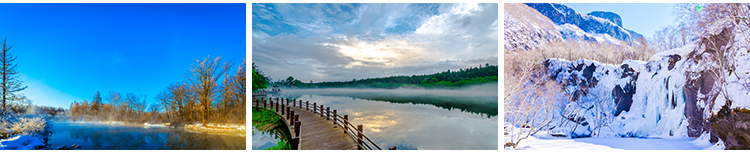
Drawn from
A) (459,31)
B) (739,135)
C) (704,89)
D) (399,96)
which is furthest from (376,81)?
(739,135)

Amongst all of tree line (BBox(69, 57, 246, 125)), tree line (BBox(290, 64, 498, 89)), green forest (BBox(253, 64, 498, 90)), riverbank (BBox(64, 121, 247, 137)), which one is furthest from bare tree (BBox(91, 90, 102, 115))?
tree line (BBox(290, 64, 498, 89))

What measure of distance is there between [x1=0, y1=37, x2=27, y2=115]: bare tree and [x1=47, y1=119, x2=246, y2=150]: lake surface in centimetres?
70

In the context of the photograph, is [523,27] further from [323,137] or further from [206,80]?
[206,80]

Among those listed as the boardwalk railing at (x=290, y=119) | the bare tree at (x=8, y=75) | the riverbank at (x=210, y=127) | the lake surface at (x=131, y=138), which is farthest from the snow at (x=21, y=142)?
the boardwalk railing at (x=290, y=119)

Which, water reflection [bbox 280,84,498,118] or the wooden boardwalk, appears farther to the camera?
water reflection [bbox 280,84,498,118]

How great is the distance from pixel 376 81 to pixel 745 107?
500cm

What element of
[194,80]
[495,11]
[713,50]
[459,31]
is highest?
[495,11]

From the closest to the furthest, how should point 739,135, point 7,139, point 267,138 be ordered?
point 739,135, point 7,139, point 267,138

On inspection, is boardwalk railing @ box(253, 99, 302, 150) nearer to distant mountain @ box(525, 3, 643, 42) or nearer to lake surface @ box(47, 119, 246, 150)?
lake surface @ box(47, 119, 246, 150)

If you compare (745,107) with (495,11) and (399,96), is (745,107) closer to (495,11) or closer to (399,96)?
(495,11)

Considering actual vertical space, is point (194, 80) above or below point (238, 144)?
above

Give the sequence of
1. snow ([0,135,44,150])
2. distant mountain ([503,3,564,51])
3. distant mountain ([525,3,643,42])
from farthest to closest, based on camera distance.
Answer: distant mountain ([503,3,564,51]), distant mountain ([525,3,643,42]), snow ([0,135,44,150])

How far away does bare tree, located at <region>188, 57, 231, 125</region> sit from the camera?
265 centimetres

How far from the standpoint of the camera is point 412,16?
9.44 feet
